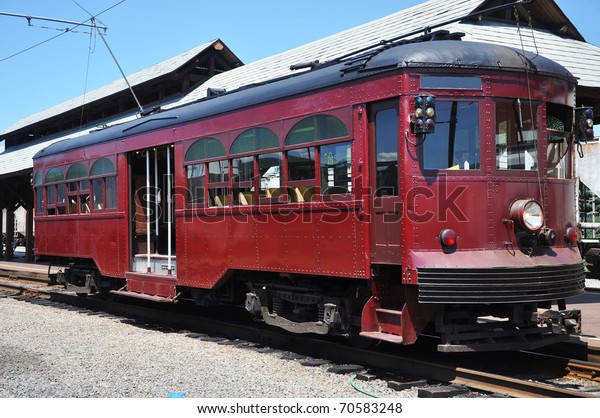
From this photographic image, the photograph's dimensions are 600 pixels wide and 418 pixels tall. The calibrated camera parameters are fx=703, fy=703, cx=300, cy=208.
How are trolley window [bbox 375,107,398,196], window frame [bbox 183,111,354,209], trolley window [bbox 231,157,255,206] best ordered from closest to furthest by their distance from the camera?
trolley window [bbox 375,107,398,196] < window frame [bbox 183,111,354,209] < trolley window [bbox 231,157,255,206]

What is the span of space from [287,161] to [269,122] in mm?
641

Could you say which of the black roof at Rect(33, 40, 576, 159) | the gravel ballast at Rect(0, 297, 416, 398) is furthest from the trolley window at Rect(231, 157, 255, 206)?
the gravel ballast at Rect(0, 297, 416, 398)

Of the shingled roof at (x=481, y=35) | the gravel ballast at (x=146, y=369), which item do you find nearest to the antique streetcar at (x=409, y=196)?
the gravel ballast at (x=146, y=369)

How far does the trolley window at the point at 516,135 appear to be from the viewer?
7.28m

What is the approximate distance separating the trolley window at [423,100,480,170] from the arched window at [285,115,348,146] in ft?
3.39

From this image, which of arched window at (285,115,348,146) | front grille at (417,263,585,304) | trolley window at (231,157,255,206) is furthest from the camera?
trolley window at (231,157,255,206)

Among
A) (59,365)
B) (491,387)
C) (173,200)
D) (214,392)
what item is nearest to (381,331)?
(491,387)

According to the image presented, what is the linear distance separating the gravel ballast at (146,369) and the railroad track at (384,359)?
1.39 feet

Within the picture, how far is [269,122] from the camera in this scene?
8.65m

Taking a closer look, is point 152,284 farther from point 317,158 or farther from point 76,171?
point 317,158

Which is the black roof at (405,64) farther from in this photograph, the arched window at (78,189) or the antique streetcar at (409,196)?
the arched window at (78,189)

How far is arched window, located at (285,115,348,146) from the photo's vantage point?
7.73 m

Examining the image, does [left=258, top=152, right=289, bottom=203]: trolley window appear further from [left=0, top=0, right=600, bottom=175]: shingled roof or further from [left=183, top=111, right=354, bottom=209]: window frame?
[left=0, top=0, right=600, bottom=175]: shingled roof

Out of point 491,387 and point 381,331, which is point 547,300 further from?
point 381,331
